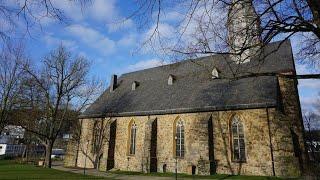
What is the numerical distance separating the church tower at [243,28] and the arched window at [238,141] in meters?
13.7

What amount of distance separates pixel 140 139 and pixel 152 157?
260 cm

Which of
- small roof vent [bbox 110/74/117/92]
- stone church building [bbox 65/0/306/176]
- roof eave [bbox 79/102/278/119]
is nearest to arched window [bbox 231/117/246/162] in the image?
stone church building [bbox 65/0/306/176]

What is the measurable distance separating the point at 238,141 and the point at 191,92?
649 centimetres

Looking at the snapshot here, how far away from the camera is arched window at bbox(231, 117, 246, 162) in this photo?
20109mm

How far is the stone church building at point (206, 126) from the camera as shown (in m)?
19.0

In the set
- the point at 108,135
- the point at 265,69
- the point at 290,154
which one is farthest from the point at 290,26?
the point at 108,135

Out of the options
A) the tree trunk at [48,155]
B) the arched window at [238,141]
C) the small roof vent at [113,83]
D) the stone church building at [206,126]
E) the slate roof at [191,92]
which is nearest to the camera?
the stone church building at [206,126]

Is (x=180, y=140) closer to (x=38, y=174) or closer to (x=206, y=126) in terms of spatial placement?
(x=206, y=126)

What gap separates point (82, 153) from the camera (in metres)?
29.7

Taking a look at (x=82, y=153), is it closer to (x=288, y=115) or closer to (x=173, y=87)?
(x=173, y=87)

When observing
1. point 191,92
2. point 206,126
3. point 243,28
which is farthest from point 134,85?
point 243,28

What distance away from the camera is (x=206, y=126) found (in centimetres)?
2123

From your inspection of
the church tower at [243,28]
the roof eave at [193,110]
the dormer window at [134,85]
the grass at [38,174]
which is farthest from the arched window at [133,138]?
the church tower at [243,28]

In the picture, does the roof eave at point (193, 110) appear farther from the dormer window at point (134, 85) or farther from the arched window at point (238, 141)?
the dormer window at point (134, 85)
